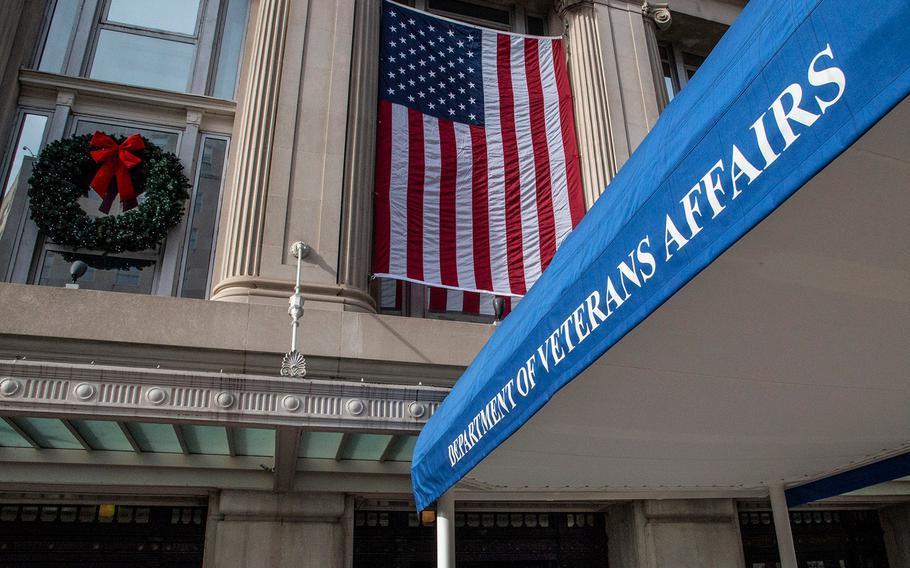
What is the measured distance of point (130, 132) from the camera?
11.1 metres

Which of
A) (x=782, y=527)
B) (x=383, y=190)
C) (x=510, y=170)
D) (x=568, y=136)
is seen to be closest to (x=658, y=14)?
(x=568, y=136)

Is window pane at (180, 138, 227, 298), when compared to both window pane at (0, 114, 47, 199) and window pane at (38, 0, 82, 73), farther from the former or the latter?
window pane at (38, 0, 82, 73)

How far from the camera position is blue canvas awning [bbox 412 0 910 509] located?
1.84 m

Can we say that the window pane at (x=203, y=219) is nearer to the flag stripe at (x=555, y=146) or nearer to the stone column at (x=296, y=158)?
the stone column at (x=296, y=158)

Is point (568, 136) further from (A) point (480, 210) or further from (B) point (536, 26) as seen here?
(B) point (536, 26)

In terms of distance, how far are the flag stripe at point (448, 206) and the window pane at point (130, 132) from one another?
4.36 meters

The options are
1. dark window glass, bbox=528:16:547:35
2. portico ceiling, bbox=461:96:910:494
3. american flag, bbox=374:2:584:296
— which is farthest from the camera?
dark window glass, bbox=528:16:547:35

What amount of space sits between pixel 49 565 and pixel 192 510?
1642 millimetres

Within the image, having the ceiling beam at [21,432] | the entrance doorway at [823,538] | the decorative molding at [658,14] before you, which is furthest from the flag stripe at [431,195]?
the entrance doorway at [823,538]

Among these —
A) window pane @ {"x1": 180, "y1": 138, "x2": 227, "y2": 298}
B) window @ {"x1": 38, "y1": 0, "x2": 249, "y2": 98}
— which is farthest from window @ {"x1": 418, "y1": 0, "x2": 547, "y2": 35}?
window pane @ {"x1": 180, "y1": 138, "x2": 227, "y2": 298}

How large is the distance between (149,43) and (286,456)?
27.3 ft

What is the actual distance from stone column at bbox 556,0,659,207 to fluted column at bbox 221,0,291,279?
5.31 metres

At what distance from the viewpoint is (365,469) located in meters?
8.55

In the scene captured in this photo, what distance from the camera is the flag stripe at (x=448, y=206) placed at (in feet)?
34.6
